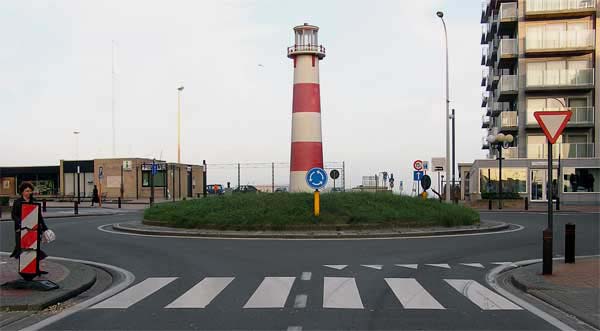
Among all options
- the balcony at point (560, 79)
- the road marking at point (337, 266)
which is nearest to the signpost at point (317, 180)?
the road marking at point (337, 266)

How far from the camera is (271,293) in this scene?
9258mm

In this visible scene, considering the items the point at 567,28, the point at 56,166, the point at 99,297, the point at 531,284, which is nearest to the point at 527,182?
the point at 567,28

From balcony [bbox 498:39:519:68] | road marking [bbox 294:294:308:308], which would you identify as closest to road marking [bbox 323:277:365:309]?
road marking [bbox 294:294:308:308]

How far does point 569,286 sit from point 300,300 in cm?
452

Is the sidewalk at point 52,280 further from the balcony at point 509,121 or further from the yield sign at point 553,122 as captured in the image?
the balcony at point 509,121

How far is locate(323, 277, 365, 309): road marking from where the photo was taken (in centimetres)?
840

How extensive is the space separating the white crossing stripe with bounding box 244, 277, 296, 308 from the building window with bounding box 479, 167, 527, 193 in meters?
36.4

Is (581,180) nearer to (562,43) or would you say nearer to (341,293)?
(562,43)

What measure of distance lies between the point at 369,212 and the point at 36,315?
1422 cm

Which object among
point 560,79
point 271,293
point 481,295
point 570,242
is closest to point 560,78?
point 560,79

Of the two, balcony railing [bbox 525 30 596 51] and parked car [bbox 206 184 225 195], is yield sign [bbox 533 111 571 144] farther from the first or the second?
parked car [bbox 206 184 225 195]

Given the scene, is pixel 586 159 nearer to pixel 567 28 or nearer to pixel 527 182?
pixel 527 182

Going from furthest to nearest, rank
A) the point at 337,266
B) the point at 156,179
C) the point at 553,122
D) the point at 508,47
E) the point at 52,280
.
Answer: the point at 156,179
the point at 508,47
the point at 337,266
the point at 553,122
the point at 52,280

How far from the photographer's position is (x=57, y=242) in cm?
1792
